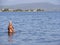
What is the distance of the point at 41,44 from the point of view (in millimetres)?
25078

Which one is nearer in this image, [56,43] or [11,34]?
[56,43]

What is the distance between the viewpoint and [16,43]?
25.8 metres

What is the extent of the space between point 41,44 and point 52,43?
1.41 metres

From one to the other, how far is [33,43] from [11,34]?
305 inches

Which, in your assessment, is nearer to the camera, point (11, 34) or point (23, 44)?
point (23, 44)

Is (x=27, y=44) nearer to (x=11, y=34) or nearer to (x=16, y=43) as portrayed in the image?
(x=16, y=43)

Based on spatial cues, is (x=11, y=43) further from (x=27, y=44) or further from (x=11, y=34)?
(x=11, y=34)

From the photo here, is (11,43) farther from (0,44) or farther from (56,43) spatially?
(56,43)

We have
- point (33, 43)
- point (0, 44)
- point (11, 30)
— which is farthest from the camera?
point (11, 30)

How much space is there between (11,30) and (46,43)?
331 inches

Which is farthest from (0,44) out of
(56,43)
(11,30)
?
(11,30)

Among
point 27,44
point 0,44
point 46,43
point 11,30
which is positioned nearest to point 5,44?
point 0,44

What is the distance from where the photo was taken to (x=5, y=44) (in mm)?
24953

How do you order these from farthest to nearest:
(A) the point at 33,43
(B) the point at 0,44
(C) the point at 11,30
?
(C) the point at 11,30, (A) the point at 33,43, (B) the point at 0,44
